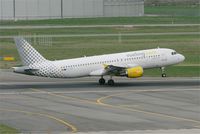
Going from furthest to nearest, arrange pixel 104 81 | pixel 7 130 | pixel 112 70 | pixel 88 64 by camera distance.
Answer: pixel 104 81 → pixel 88 64 → pixel 112 70 → pixel 7 130

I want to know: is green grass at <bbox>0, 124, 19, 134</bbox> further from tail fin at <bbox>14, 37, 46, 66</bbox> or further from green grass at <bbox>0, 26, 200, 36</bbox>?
green grass at <bbox>0, 26, 200, 36</bbox>

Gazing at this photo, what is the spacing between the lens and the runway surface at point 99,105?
126ft

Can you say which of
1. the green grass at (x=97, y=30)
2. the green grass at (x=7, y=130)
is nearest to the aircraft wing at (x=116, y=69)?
→ the green grass at (x=7, y=130)

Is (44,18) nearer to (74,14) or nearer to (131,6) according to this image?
(74,14)

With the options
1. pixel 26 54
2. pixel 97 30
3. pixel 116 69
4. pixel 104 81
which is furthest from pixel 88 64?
pixel 97 30

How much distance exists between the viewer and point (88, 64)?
6184 centimetres

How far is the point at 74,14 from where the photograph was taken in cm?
17862

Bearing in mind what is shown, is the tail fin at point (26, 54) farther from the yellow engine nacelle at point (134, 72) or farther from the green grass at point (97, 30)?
the green grass at point (97, 30)

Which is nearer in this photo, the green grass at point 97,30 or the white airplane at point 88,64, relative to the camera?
the white airplane at point 88,64

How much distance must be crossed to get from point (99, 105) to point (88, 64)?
46.4 ft

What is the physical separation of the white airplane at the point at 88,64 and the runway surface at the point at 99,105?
1193mm

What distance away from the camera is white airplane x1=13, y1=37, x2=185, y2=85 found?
2387 inches

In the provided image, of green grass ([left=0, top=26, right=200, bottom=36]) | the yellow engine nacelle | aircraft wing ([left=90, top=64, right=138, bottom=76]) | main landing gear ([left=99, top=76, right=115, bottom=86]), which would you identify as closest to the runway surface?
main landing gear ([left=99, top=76, right=115, bottom=86])

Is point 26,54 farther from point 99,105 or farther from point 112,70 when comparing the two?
point 99,105
